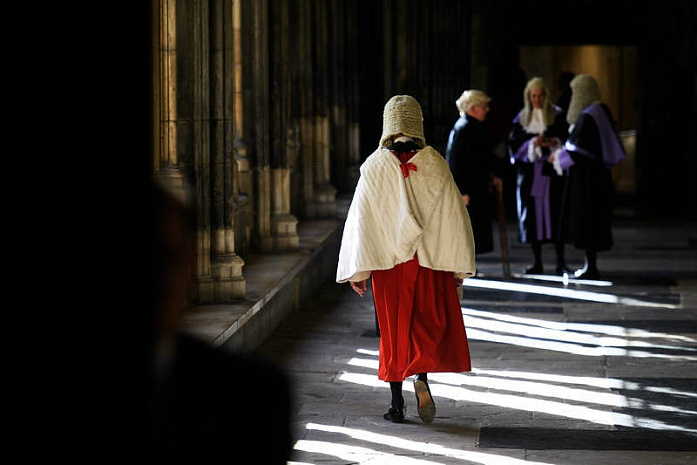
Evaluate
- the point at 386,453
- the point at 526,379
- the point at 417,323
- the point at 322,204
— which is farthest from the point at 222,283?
the point at 322,204

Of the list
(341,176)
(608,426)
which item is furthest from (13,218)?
(341,176)

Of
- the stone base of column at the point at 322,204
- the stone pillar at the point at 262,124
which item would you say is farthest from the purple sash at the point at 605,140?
the stone base of column at the point at 322,204

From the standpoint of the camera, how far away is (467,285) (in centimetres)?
979

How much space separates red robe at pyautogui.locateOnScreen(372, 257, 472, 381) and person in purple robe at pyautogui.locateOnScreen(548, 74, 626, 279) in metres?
4.63

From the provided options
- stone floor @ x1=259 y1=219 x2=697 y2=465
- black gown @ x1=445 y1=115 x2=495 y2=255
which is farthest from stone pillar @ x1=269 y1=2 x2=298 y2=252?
black gown @ x1=445 y1=115 x2=495 y2=255

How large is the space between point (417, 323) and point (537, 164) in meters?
4.95

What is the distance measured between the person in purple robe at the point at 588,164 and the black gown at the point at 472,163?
811mm

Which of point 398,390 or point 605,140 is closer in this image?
point 398,390

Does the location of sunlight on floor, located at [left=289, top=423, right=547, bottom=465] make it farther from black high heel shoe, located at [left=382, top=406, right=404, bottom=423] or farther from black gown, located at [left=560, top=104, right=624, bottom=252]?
black gown, located at [left=560, top=104, right=624, bottom=252]

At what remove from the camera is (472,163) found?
9.05 m

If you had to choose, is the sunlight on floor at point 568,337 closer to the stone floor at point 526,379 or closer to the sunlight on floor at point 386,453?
the stone floor at point 526,379

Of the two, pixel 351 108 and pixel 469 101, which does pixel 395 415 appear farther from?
pixel 351 108

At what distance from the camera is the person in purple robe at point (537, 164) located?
985cm

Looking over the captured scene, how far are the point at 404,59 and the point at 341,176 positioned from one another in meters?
2.90
